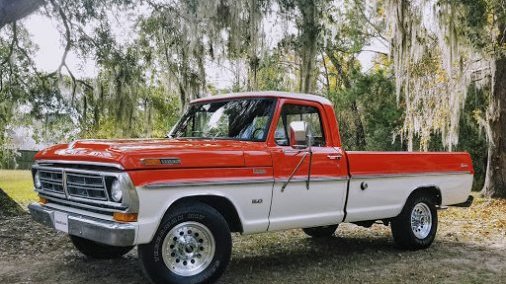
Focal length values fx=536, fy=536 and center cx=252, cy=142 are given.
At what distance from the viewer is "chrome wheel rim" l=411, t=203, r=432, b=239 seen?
7.62 meters

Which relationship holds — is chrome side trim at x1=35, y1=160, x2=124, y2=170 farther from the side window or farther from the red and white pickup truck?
the side window

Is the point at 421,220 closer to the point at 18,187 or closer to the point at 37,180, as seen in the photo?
the point at 37,180

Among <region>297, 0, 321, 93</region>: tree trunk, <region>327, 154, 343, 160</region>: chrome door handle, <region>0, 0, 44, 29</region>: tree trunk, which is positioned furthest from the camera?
<region>297, 0, 321, 93</region>: tree trunk

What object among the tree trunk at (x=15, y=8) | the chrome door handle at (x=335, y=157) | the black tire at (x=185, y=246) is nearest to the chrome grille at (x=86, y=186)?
the black tire at (x=185, y=246)

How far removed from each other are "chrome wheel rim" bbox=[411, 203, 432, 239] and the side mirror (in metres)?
2.42

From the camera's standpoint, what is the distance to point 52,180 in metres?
5.74

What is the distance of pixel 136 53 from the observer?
1175cm

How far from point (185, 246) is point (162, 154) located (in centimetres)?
95

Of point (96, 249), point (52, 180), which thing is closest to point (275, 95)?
point (52, 180)

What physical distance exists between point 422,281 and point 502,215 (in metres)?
6.60

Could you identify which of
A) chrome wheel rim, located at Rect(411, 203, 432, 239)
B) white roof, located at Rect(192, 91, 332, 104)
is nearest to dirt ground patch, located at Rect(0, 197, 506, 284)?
chrome wheel rim, located at Rect(411, 203, 432, 239)

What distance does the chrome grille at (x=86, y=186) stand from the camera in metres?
5.03

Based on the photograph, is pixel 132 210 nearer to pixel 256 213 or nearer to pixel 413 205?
pixel 256 213

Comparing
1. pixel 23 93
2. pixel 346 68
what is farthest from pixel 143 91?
Result: pixel 346 68
